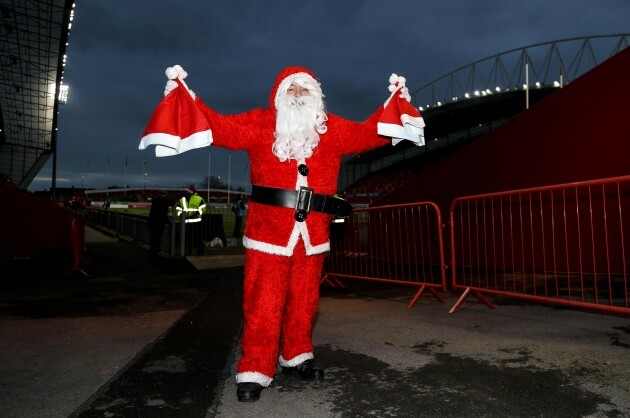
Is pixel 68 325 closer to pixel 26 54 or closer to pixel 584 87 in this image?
pixel 584 87

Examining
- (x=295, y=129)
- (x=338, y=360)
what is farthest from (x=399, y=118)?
(x=338, y=360)

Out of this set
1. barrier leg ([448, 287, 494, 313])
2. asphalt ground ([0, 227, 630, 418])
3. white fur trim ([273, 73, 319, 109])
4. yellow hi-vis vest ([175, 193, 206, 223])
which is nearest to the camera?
asphalt ground ([0, 227, 630, 418])

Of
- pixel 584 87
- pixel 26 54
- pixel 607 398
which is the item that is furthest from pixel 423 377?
pixel 26 54

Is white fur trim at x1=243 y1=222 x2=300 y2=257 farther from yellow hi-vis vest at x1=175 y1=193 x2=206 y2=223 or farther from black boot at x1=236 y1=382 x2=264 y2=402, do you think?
yellow hi-vis vest at x1=175 y1=193 x2=206 y2=223

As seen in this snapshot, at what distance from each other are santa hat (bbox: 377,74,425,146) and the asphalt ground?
4.81ft

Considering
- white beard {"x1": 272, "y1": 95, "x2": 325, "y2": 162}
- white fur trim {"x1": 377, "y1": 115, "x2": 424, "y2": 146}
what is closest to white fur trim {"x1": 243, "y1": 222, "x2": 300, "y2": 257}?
white beard {"x1": 272, "y1": 95, "x2": 325, "y2": 162}

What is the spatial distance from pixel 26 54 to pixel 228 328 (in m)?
26.9

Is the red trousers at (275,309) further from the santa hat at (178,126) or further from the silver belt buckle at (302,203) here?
the santa hat at (178,126)

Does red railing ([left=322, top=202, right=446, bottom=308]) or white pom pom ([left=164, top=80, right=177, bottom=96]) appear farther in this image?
red railing ([left=322, top=202, right=446, bottom=308])

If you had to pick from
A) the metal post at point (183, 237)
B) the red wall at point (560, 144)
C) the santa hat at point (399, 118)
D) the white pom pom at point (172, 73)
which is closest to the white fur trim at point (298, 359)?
the santa hat at point (399, 118)

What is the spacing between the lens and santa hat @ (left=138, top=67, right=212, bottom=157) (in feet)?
8.71

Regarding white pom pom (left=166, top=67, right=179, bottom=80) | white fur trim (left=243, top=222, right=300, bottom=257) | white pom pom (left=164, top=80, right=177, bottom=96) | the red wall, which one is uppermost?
the red wall

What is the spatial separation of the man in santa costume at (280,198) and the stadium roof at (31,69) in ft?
44.7

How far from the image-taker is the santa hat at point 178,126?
8.71 ft
